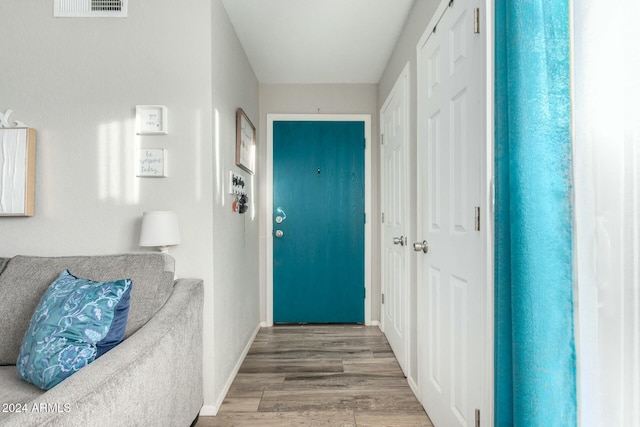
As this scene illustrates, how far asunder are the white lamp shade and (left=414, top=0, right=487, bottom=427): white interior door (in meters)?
1.31

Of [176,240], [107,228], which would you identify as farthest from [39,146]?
[176,240]

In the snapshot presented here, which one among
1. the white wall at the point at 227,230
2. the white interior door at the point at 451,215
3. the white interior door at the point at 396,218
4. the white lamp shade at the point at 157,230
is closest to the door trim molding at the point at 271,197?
the white interior door at the point at 396,218

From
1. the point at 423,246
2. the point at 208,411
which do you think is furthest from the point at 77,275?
the point at 423,246

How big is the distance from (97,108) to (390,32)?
6.55ft

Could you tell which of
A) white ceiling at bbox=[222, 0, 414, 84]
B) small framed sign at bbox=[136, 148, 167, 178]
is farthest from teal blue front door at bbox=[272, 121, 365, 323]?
Result: small framed sign at bbox=[136, 148, 167, 178]

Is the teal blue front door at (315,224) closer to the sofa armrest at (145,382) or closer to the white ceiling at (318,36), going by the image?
the white ceiling at (318,36)

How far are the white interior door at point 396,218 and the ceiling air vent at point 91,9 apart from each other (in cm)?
174

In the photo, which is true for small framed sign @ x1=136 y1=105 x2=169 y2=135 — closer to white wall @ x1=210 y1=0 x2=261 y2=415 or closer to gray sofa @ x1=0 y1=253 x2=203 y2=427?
white wall @ x1=210 y1=0 x2=261 y2=415

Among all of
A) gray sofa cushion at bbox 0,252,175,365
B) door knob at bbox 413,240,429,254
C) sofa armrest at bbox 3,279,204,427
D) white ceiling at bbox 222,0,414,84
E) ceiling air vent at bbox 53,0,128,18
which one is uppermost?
white ceiling at bbox 222,0,414,84

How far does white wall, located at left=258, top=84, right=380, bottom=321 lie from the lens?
357cm

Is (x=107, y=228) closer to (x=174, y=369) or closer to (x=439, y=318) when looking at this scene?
(x=174, y=369)

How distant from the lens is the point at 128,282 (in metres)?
1.44

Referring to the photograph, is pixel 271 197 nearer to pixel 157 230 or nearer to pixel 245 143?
pixel 245 143

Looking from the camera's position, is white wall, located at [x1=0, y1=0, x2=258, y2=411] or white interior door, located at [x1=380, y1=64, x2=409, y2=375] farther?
white interior door, located at [x1=380, y1=64, x2=409, y2=375]
